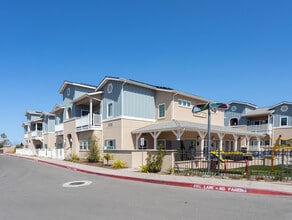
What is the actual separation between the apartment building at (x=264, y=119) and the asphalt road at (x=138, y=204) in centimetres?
3006

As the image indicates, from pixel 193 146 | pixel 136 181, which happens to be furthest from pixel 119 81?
pixel 136 181

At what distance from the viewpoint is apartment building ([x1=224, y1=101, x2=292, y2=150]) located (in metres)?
34.6

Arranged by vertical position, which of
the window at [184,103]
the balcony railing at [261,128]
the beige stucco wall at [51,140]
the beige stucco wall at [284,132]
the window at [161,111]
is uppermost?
the window at [184,103]

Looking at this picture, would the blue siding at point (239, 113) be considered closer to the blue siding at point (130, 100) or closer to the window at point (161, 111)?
the window at point (161, 111)

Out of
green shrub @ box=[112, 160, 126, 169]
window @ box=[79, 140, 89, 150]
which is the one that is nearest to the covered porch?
green shrub @ box=[112, 160, 126, 169]

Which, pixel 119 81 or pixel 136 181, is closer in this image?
pixel 136 181

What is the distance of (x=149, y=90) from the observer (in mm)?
24125

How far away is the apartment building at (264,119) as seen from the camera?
34625 mm

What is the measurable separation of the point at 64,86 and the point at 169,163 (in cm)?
2267

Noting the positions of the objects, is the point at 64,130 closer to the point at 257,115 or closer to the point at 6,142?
the point at 257,115

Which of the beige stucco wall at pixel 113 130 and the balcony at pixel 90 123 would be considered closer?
the beige stucco wall at pixel 113 130

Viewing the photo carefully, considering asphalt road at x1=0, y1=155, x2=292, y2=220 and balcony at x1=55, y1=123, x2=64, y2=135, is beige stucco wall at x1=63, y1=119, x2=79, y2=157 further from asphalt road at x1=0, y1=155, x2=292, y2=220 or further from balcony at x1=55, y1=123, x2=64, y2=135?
asphalt road at x1=0, y1=155, x2=292, y2=220

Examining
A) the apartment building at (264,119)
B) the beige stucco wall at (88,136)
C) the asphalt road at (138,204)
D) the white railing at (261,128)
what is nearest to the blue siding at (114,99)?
the beige stucco wall at (88,136)

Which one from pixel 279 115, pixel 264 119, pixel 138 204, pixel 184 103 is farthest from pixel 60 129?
pixel 279 115
